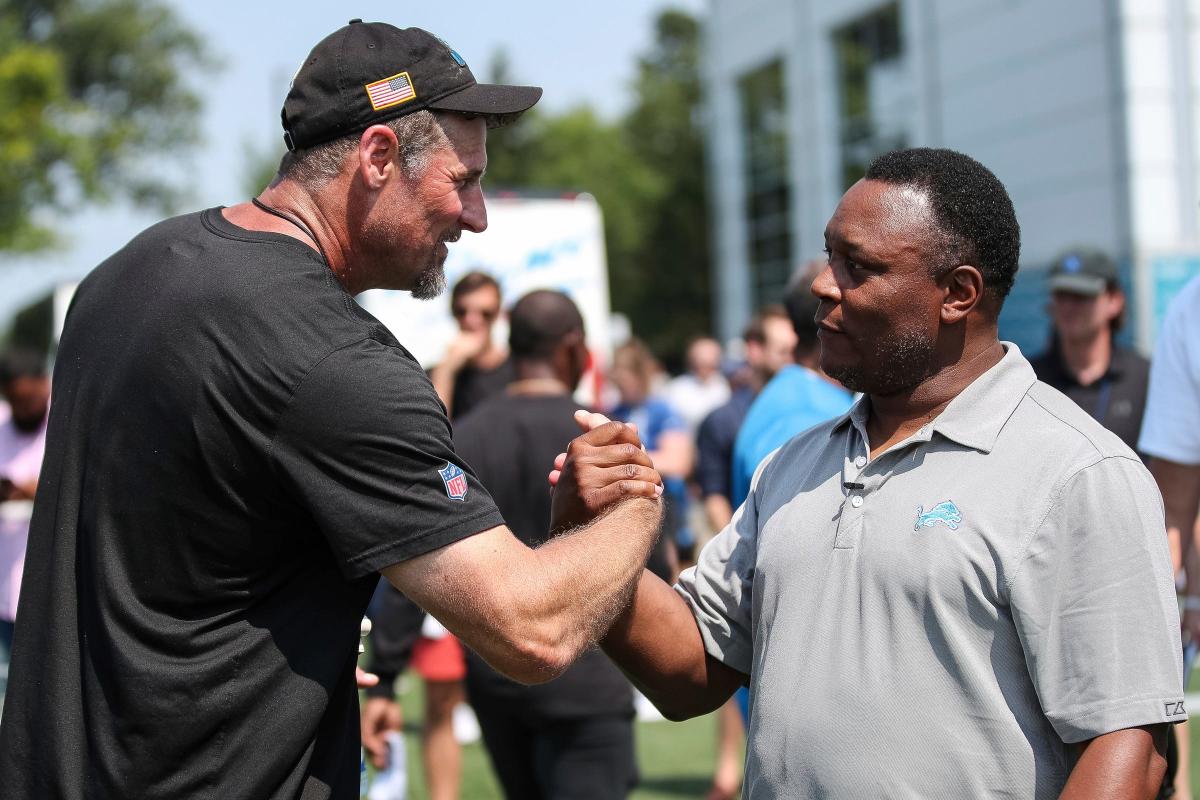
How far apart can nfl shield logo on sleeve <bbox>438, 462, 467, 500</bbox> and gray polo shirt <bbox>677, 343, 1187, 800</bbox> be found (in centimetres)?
61

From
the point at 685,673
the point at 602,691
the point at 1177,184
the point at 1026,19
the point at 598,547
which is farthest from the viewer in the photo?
the point at 1026,19

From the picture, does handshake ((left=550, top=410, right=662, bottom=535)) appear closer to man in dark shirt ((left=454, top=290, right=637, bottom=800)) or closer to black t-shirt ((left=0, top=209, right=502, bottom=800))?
black t-shirt ((left=0, top=209, right=502, bottom=800))

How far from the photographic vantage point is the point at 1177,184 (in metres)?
16.0

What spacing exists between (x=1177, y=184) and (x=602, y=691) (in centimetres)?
1355

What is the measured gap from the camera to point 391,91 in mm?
2484

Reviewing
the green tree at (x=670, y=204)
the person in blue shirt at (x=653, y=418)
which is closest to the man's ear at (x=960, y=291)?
the person in blue shirt at (x=653, y=418)

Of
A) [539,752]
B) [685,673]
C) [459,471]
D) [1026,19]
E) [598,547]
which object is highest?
[1026,19]

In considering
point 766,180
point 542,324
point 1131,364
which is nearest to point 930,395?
point 542,324

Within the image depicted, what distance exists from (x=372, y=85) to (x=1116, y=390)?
366 centimetres

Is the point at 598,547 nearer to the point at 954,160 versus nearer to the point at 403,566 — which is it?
the point at 403,566

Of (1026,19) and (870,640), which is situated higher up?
(1026,19)

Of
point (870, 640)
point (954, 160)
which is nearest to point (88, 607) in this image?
point (870, 640)

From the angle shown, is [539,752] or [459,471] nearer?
[459,471]

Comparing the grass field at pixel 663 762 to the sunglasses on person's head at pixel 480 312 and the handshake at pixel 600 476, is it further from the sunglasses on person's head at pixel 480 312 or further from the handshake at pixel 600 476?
the handshake at pixel 600 476
